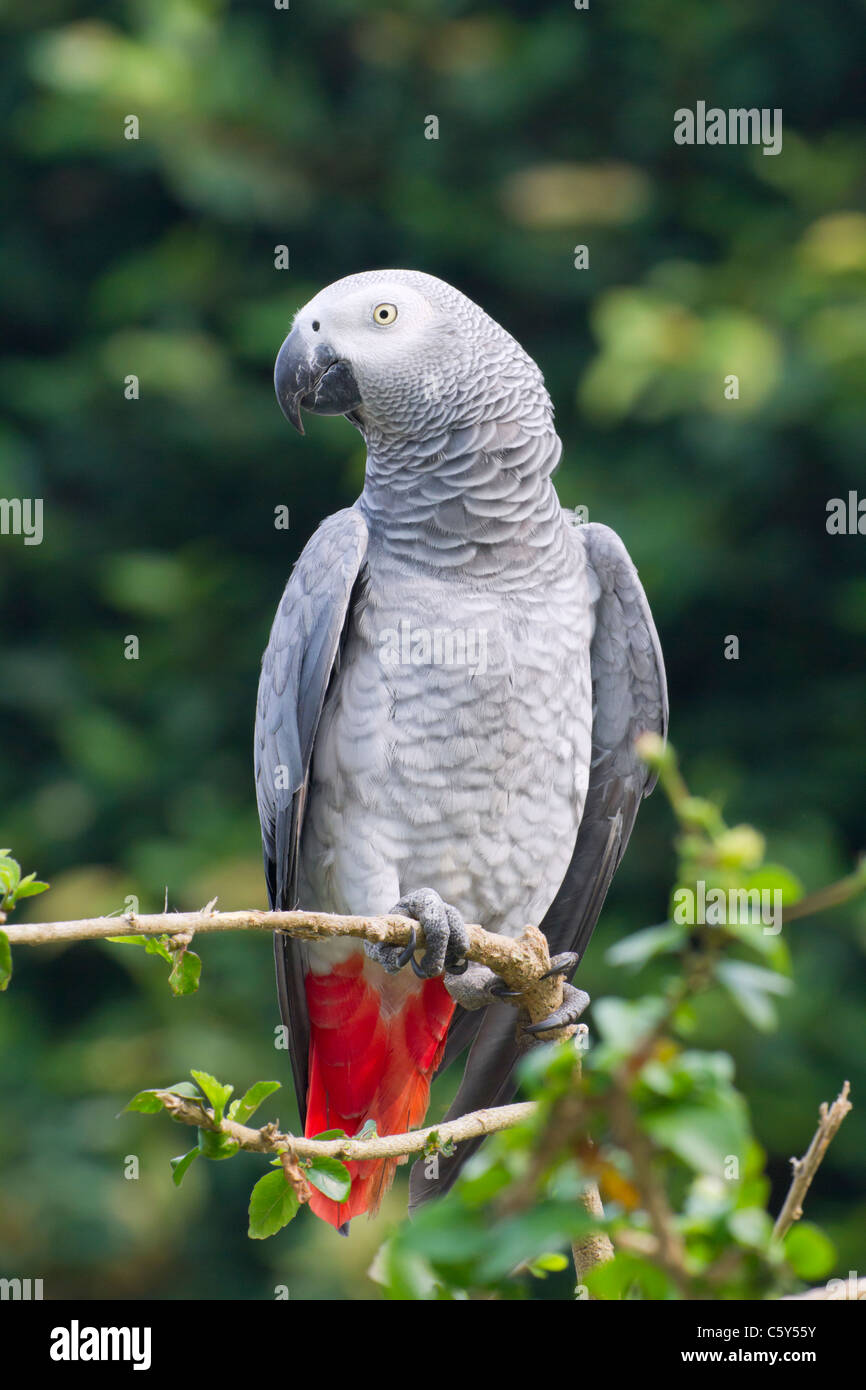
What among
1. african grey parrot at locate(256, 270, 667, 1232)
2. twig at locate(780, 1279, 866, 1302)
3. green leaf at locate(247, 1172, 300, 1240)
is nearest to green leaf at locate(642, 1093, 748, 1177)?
twig at locate(780, 1279, 866, 1302)

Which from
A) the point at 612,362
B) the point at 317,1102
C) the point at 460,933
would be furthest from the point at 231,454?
the point at 460,933

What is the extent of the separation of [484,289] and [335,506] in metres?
0.52

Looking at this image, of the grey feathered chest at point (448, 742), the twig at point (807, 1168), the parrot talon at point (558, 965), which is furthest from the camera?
the grey feathered chest at point (448, 742)

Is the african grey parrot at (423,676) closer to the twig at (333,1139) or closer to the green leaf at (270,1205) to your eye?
the twig at (333,1139)

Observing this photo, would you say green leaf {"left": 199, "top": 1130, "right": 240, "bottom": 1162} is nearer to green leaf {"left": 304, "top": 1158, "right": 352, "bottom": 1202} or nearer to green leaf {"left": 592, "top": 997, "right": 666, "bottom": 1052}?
green leaf {"left": 304, "top": 1158, "right": 352, "bottom": 1202}

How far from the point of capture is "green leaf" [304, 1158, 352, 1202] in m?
0.71

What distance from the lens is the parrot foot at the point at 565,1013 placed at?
109cm

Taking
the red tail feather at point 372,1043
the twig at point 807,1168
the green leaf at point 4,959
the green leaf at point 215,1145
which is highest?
the green leaf at point 4,959

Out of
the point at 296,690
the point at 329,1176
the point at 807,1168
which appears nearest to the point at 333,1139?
the point at 329,1176

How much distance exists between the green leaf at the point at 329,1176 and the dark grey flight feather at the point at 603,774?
610mm

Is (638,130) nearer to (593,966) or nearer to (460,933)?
(593,966)

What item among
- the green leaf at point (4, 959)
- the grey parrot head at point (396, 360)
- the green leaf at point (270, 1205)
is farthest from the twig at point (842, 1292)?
the grey parrot head at point (396, 360)

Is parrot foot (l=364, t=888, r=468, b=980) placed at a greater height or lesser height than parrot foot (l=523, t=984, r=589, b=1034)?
greater

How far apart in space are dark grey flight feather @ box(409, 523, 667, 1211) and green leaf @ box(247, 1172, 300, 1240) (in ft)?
1.99
